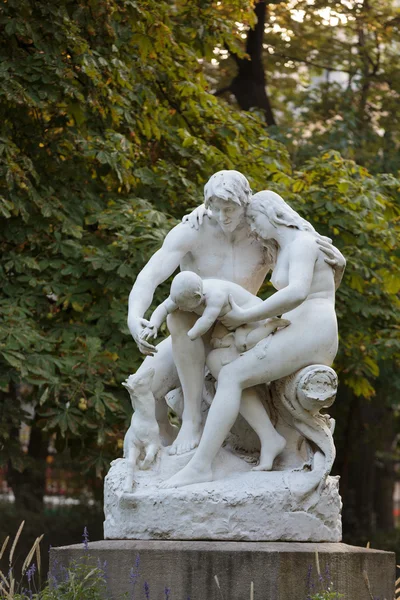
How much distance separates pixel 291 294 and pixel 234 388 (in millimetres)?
616

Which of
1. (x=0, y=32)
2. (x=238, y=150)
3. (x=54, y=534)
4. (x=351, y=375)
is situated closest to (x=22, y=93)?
(x=0, y=32)

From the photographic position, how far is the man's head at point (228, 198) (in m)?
6.63

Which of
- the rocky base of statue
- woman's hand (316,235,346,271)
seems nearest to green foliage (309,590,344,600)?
the rocky base of statue

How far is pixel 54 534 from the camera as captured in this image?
16328mm

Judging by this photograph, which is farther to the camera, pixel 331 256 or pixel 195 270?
pixel 195 270

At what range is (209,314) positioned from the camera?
20.6 ft

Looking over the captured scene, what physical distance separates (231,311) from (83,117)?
520 cm

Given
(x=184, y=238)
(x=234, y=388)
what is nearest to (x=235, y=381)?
(x=234, y=388)

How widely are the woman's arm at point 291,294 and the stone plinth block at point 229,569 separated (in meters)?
1.25

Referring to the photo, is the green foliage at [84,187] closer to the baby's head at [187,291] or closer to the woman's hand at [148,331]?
the woman's hand at [148,331]

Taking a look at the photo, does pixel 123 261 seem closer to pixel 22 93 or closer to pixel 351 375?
pixel 22 93

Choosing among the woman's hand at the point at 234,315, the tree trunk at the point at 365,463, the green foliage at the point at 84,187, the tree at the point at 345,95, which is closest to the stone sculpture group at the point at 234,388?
the woman's hand at the point at 234,315

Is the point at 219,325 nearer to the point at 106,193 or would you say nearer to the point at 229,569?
the point at 229,569

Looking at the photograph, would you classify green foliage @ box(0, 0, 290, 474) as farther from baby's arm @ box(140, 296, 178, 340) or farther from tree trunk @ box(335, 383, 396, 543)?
tree trunk @ box(335, 383, 396, 543)
